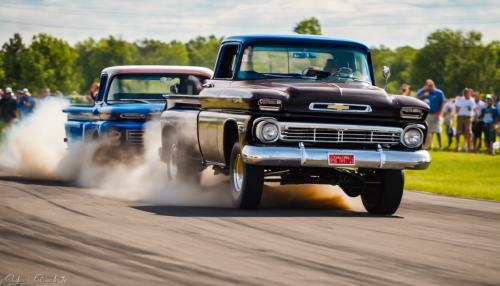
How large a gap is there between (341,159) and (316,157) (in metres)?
0.27

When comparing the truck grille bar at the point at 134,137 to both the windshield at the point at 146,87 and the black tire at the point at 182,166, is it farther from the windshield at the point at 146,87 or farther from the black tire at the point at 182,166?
the black tire at the point at 182,166

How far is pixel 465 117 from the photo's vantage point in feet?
96.6

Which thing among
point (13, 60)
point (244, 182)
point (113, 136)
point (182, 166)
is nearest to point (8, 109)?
point (113, 136)

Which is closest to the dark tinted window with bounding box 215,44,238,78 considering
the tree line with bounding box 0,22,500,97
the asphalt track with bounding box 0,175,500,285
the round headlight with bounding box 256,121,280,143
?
the asphalt track with bounding box 0,175,500,285

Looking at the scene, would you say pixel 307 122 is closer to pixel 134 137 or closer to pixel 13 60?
pixel 134 137

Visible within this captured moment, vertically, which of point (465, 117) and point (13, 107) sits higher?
point (465, 117)

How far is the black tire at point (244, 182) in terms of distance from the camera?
1186 cm

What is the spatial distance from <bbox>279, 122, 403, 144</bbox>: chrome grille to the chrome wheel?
694 millimetres

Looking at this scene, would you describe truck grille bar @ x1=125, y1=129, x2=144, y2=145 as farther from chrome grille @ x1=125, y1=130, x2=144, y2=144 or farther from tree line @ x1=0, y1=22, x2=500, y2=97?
tree line @ x1=0, y1=22, x2=500, y2=97

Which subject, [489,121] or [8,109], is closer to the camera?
[489,121]

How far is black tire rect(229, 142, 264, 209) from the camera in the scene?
1186cm

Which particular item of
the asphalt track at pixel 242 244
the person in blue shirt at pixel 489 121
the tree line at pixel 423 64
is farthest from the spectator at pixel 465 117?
the tree line at pixel 423 64

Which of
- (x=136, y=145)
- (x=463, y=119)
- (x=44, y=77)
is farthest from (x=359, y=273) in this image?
(x=44, y=77)

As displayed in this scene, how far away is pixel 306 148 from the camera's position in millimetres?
11844
